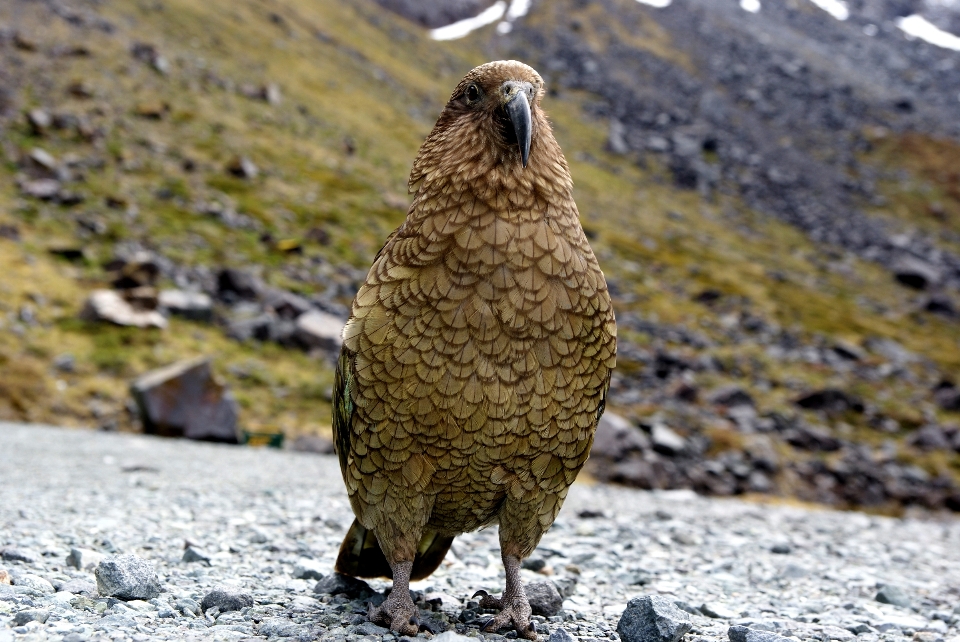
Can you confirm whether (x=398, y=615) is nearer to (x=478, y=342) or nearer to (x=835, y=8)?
(x=478, y=342)

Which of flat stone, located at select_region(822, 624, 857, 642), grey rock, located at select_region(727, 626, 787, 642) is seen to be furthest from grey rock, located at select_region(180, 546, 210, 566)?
flat stone, located at select_region(822, 624, 857, 642)

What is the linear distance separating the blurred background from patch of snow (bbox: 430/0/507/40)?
750 mm

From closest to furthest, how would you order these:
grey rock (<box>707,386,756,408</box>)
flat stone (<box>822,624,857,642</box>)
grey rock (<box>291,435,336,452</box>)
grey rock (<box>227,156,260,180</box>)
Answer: flat stone (<box>822,624,857,642</box>), grey rock (<box>291,435,336,452</box>), grey rock (<box>707,386,756,408</box>), grey rock (<box>227,156,260,180</box>)

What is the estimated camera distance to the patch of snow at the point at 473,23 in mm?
112250

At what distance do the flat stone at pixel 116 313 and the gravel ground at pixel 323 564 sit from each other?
9.44 m

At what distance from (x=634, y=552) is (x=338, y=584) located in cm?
460

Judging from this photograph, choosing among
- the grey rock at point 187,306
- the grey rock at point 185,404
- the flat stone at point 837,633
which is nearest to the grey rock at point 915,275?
the grey rock at point 187,306

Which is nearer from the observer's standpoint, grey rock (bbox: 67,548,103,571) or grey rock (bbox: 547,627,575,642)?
grey rock (bbox: 547,627,575,642)

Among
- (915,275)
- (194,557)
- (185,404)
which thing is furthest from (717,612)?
(915,275)

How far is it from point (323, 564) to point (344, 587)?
4.42ft

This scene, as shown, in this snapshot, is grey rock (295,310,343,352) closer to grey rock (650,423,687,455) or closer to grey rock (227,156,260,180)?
grey rock (650,423,687,455)

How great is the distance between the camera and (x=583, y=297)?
5.10 meters

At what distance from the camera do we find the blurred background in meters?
23.8

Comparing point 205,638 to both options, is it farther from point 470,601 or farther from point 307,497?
point 307,497
